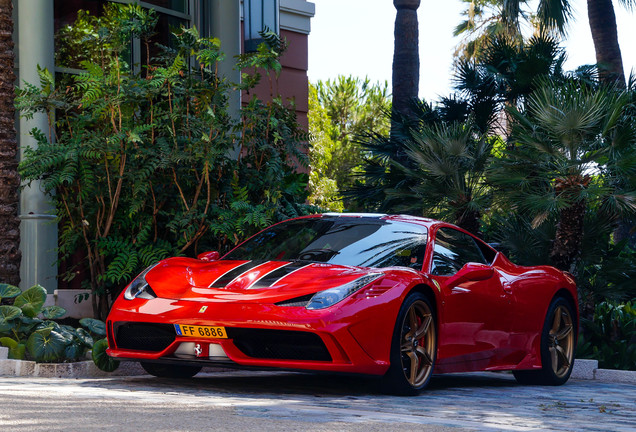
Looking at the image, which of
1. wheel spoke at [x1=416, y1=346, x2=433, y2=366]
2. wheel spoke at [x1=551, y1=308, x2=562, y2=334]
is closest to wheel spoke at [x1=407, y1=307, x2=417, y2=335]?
wheel spoke at [x1=416, y1=346, x2=433, y2=366]

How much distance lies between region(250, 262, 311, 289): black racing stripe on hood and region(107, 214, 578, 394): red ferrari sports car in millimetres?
18

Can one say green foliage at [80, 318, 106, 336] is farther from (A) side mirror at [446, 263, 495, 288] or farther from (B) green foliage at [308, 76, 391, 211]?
(B) green foliage at [308, 76, 391, 211]

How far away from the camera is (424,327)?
670 centimetres

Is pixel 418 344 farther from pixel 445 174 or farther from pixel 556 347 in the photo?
pixel 445 174

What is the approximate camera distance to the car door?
7.01m

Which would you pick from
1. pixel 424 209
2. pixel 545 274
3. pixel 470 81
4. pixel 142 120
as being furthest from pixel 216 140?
pixel 470 81

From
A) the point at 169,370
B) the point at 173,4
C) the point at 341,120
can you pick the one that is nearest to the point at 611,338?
the point at 169,370

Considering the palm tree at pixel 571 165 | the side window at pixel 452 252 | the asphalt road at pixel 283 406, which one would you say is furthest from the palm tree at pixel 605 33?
the asphalt road at pixel 283 406

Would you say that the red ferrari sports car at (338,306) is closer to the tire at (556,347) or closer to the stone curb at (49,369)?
the tire at (556,347)

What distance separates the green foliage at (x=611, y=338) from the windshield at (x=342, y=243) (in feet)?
14.7

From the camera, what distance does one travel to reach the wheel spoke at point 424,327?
6.65 metres

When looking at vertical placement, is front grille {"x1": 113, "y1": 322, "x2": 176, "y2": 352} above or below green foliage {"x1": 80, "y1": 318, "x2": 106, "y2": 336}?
above

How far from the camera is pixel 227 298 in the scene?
20.2ft

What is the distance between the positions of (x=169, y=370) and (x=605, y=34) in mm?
16629
